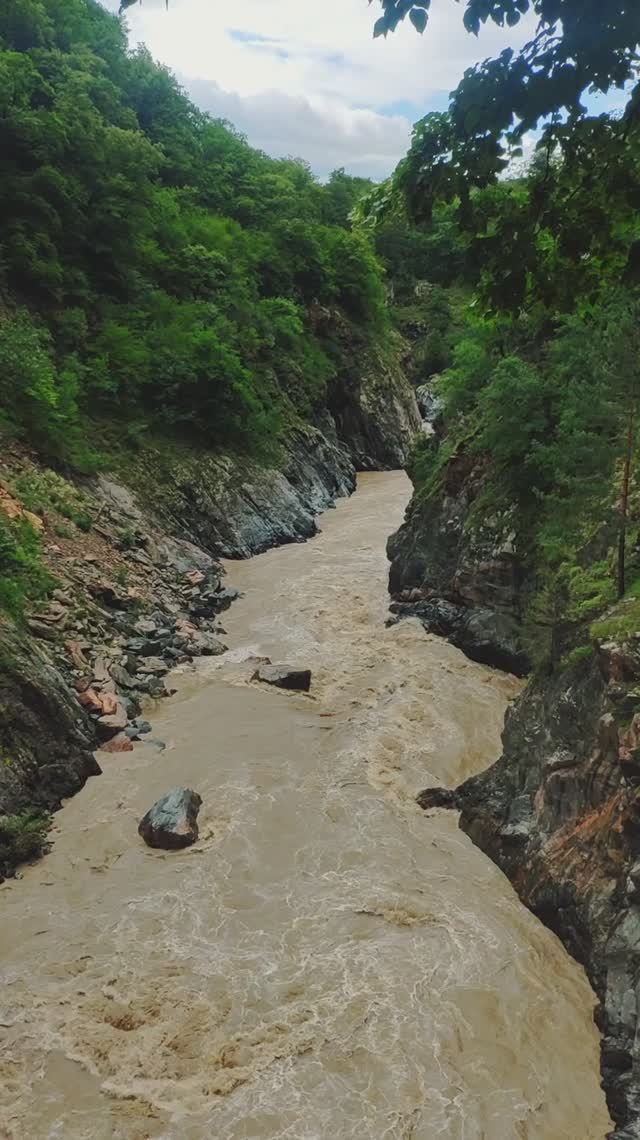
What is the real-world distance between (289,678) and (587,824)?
7.01 metres

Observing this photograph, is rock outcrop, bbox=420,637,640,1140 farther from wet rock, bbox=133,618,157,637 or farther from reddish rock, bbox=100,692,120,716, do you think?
wet rock, bbox=133,618,157,637

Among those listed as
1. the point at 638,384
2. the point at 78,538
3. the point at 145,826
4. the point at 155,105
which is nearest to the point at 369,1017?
the point at 145,826

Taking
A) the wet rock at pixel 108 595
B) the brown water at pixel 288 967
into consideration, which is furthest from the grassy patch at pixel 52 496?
the brown water at pixel 288 967

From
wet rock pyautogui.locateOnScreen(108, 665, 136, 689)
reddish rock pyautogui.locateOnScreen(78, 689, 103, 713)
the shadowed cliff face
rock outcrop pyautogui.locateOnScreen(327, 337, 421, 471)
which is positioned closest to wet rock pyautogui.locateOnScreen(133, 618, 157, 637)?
wet rock pyautogui.locateOnScreen(108, 665, 136, 689)

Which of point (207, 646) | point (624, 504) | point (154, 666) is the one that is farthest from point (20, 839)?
point (624, 504)

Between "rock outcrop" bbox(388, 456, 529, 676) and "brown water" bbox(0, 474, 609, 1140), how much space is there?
3.42m

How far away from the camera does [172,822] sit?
30.1 feet

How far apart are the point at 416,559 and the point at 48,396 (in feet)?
32.9

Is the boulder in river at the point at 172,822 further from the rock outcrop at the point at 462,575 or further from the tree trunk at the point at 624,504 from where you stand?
the rock outcrop at the point at 462,575

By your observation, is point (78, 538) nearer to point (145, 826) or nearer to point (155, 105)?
point (145, 826)

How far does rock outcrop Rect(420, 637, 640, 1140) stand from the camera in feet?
20.7

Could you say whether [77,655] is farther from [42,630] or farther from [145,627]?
[145,627]

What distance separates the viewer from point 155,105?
112 ft

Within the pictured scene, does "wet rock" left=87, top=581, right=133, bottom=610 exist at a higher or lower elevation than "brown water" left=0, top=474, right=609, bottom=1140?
higher
